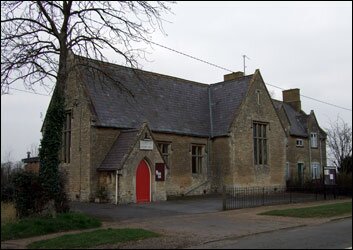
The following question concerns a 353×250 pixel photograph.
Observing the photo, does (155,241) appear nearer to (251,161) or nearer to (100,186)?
(100,186)

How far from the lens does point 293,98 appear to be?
53531 millimetres

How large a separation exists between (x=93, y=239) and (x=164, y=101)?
2202 cm

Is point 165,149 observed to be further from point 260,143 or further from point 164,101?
point 260,143

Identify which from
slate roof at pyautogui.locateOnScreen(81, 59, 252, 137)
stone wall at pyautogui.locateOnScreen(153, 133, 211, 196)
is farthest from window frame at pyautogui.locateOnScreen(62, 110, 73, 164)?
stone wall at pyautogui.locateOnScreen(153, 133, 211, 196)

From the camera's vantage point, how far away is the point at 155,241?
13.2 metres

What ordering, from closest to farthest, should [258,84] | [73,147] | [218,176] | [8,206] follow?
[8,206] < [73,147] < [218,176] < [258,84]

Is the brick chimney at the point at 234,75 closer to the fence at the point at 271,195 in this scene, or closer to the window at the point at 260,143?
the window at the point at 260,143

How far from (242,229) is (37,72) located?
9.55 m

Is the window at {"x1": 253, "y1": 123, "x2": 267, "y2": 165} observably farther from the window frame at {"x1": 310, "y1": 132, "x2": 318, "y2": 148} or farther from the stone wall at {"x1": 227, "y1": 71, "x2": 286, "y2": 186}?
the window frame at {"x1": 310, "y1": 132, "x2": 318, "y2": 148}

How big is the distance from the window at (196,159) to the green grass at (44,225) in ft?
59.7

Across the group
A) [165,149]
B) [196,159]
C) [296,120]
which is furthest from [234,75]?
[165,149]

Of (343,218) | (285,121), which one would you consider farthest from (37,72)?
(285,121)

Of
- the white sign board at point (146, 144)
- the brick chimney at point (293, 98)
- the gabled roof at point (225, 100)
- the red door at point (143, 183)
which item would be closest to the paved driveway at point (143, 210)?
the red door at point (143, 183)

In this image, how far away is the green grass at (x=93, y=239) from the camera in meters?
12.5
